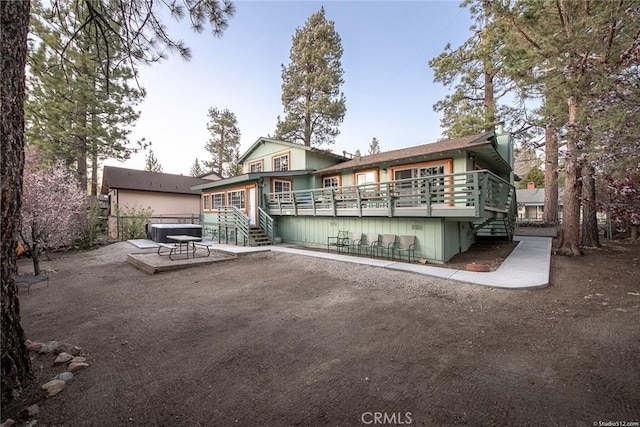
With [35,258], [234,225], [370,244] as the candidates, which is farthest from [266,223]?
[35,258]

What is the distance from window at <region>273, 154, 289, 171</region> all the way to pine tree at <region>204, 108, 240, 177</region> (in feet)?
67.7

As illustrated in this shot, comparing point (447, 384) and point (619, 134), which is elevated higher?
point (619, 134)

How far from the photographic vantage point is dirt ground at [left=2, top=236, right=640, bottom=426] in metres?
2.19

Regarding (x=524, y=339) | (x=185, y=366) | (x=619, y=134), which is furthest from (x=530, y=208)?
(x=185, y=366)

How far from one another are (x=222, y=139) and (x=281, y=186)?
23980 mm

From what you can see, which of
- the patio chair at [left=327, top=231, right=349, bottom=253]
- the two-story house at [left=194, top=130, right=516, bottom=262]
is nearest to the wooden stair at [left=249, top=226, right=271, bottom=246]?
the two-story house at [left=194, top=130, right=516, bottom=262]

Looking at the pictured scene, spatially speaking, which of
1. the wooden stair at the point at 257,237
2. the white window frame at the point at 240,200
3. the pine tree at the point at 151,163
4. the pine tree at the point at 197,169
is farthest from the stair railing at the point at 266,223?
the pine tree at the point at 151,163

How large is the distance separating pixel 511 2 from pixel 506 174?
8.76 m

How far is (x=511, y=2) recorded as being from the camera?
8094 mm

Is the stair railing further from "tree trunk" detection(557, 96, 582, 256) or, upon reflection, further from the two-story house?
"tree trunk" detection(557, 96, 582, 256)

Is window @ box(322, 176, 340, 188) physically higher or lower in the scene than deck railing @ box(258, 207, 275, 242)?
higher

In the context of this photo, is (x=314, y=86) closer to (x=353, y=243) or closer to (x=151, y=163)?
(x=353, y=243)

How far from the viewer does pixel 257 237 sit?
12617mm

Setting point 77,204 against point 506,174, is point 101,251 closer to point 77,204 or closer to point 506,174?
point 77,204
